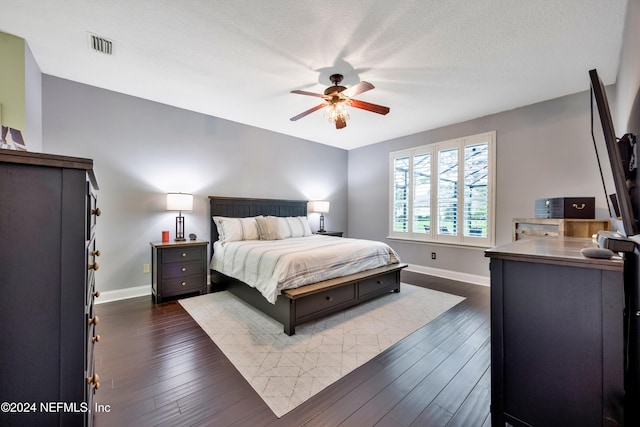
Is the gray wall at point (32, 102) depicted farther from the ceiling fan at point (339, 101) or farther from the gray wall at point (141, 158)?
the ceiling fan at point (339, 101)

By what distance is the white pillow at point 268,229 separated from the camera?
400 centimetres

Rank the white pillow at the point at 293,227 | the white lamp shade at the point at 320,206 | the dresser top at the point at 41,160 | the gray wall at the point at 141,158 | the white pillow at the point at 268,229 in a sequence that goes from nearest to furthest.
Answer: the dresser top at the point at 41,160 → the gray wall at the point at 141,158 → the white pillow at the point at 268,229 → the white pillow at the point at 293,227 → the white lamp shade at the point at 320,206

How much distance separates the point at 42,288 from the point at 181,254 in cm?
284

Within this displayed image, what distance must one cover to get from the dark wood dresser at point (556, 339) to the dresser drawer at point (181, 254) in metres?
3.46

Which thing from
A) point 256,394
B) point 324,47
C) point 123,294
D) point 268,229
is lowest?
point 256,394

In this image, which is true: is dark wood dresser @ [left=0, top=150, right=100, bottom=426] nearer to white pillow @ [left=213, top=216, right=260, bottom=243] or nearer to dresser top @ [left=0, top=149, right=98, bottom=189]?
dresser top @ [left=0, top=149, right=98, bottom=189]

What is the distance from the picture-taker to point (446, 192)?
455 centimetres

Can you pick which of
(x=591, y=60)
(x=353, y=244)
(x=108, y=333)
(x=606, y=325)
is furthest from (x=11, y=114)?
(x=591, y=60)

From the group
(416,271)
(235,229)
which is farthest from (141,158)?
(416,271)

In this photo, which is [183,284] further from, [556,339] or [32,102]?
[556,339]

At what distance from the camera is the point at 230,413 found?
1.51 metres

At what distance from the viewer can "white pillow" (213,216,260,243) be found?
3809mm

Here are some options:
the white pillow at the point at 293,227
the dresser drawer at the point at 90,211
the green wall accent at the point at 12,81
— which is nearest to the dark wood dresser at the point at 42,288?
the dresser drawer at the point at 90,211

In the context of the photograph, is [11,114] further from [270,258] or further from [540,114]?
[540,114]
